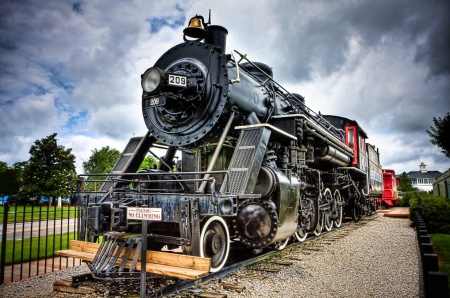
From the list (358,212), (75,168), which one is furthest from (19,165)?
(358,212)

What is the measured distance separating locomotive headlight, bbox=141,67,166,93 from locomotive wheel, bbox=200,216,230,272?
2031 mm

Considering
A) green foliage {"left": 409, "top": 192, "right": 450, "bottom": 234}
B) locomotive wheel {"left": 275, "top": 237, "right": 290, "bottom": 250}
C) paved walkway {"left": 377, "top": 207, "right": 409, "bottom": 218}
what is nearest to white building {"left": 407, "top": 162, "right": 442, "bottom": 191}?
paved walkway {"left": 377, "top": 207, "right": 409, "bottom": 218}

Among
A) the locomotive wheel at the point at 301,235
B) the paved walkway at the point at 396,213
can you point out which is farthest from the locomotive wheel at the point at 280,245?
the paved walkway at the point at 396,213

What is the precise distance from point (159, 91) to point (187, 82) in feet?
1.59

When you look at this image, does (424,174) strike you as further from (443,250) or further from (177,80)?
(177,80)

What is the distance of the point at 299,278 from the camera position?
182 inches

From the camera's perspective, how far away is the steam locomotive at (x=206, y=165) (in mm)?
4043

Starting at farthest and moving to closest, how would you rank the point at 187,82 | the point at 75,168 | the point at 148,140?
the point at 75,168 < the point at 148,140 < the point at 187,82

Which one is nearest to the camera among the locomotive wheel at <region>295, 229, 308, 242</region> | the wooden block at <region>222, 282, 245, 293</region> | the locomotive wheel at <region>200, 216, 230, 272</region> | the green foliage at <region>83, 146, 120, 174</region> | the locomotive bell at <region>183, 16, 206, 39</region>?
the wooden block at <region>222, 282, 245, 293</region>

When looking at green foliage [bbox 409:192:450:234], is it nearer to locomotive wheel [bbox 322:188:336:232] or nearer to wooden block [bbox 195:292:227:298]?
locomotive wheel [bbox 322:188:336:232]

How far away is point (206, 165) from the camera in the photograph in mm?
5477

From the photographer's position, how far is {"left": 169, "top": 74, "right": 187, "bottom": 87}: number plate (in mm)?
4875

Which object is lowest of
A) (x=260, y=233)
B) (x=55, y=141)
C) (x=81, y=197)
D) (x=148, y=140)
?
(x=260, y=233)

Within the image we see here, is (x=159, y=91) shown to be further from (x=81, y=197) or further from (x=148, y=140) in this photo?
(x=81, y=197)
